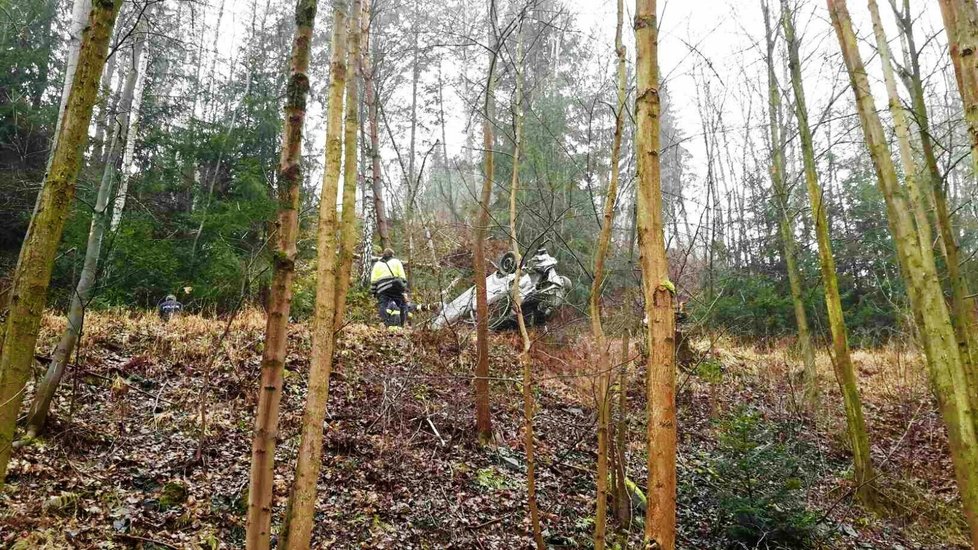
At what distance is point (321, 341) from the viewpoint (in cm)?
297

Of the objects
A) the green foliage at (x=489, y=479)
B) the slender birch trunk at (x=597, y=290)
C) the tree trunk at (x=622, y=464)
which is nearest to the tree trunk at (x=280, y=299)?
the slender birch trunk at (x=597, y=290)

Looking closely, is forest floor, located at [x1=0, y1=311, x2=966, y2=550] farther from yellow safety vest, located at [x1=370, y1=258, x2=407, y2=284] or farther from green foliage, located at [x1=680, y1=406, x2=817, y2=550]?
yellow safety vest, located at [x1=370, y1=258, x2=407, y2=284]

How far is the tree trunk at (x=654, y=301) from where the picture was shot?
81.8 inches

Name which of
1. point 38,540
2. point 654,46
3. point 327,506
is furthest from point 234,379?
point 654,46

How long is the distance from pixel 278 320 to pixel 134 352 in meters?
5.58

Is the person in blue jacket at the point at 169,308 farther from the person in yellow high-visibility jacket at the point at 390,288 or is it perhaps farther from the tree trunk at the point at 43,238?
the tree trunk at the point at 43,238

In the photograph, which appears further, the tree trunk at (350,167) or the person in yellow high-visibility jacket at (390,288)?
the person in yellow high-visibility jacket at (390,288)

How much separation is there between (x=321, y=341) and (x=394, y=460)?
143 inches

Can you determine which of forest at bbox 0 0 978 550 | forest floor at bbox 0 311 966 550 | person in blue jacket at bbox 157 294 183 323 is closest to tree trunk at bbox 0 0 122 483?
forest at bbox 0 0 978 550

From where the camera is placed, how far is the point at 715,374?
422 inches

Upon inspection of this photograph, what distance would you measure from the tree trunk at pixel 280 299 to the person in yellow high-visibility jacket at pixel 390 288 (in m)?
7.16

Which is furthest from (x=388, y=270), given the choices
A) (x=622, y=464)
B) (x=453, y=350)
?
(x=622, y=464)

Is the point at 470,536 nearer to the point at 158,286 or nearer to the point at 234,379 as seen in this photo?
the point at 234,379

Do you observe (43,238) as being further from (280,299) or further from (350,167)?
(350,167)
